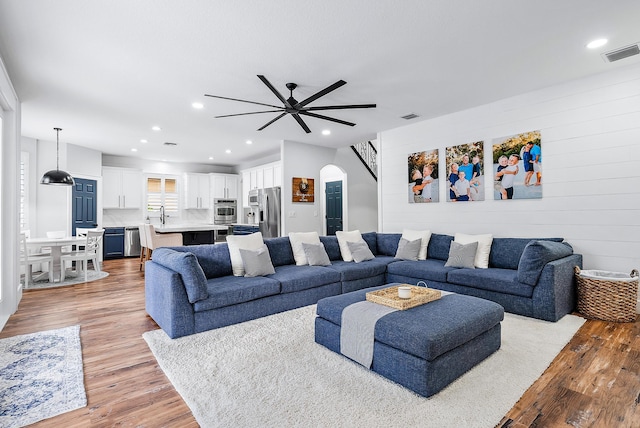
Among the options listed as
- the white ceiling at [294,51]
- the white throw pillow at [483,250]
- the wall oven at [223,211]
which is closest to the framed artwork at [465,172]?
the white ceiling at [294,51]

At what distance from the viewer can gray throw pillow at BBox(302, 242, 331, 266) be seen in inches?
169

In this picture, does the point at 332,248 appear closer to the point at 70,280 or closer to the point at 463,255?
the point at 463,255

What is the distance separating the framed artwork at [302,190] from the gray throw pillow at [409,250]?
2.76 metres

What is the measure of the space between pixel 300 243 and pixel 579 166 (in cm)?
356

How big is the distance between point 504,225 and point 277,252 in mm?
3174

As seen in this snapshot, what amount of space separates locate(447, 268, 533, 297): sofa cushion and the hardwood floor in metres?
0.62

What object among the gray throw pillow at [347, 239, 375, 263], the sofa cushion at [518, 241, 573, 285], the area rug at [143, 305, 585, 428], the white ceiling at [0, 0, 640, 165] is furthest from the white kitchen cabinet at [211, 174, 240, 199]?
the sofa cushion at [518, 241, 573, 285]

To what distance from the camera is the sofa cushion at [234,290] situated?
3033 millimetres

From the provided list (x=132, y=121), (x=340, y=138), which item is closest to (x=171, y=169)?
(x=132, y=121)

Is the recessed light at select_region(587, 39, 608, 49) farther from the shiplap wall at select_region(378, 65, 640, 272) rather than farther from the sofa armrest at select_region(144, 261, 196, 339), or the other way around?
the sofa armrest at select_region(144, 261, 196, 339)

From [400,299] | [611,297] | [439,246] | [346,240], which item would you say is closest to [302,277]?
[346,240]

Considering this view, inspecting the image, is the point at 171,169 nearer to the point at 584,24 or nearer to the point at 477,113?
the point at 477,113

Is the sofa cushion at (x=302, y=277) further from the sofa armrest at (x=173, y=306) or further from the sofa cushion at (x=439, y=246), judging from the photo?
the sofa cushion at (x=439, y=246)

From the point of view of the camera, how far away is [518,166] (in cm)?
436
